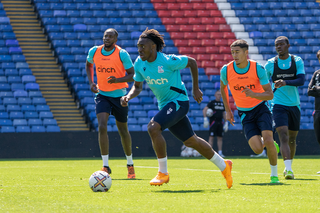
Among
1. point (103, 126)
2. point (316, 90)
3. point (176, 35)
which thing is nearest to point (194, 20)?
point (176, 35)

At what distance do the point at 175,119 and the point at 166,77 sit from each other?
566 mm

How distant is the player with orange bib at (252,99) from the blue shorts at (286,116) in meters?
1.09

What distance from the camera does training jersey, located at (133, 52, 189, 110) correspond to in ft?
18.7

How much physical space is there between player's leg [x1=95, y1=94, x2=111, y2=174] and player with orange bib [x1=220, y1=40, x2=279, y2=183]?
83.7 inches

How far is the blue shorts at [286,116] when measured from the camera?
7.61 meters

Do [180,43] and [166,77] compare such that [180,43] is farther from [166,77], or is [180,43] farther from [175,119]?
[175,119]

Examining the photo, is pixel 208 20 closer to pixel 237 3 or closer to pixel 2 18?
pixel 237 3

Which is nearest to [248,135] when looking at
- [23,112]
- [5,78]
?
[23,112]

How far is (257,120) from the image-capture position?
6.46m

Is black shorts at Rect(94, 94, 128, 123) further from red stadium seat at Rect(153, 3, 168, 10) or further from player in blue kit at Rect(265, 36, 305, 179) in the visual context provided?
red stadium seat at Rect(153, 3, 168, 10)

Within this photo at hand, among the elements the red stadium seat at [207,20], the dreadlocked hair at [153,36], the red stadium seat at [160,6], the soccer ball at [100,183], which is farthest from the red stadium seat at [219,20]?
the soccer ball at [100,183]

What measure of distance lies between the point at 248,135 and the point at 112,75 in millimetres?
2641

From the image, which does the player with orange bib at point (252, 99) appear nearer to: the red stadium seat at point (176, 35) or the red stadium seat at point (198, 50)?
the red stadium seat at point (198, 50)

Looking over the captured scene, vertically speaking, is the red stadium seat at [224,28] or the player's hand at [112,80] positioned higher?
the red stadium seat at [224,28]
